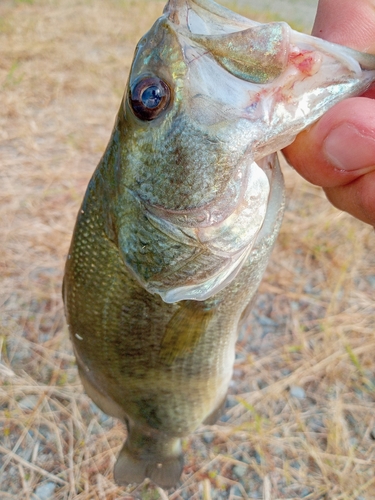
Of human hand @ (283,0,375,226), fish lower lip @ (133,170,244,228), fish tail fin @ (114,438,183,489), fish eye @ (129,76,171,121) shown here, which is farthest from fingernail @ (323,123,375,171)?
fish tail fin @ (114,438,183,489)

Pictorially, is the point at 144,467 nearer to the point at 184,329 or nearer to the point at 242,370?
the point at 184,329

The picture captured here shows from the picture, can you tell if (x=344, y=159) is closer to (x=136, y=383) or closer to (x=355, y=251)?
(x=136, y=383)

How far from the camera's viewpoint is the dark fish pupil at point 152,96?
39.3 inches

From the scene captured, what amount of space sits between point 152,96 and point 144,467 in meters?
1.31

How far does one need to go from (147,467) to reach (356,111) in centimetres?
138

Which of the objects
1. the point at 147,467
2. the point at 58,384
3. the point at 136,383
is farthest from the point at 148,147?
the point at 58,384

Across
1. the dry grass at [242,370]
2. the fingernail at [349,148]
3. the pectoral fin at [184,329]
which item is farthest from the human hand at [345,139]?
the dry grass at [242,370]

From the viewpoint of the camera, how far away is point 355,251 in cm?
309

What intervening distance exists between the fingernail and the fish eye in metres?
0.38

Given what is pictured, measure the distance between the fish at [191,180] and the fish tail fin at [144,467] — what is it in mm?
437

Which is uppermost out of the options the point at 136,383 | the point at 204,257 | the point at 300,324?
the point at 204,257

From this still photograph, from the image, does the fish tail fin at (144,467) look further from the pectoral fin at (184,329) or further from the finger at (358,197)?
the finger at (358,197)

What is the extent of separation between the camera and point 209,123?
987mm

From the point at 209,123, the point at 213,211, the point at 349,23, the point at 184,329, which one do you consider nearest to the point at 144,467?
the point at 184,329
